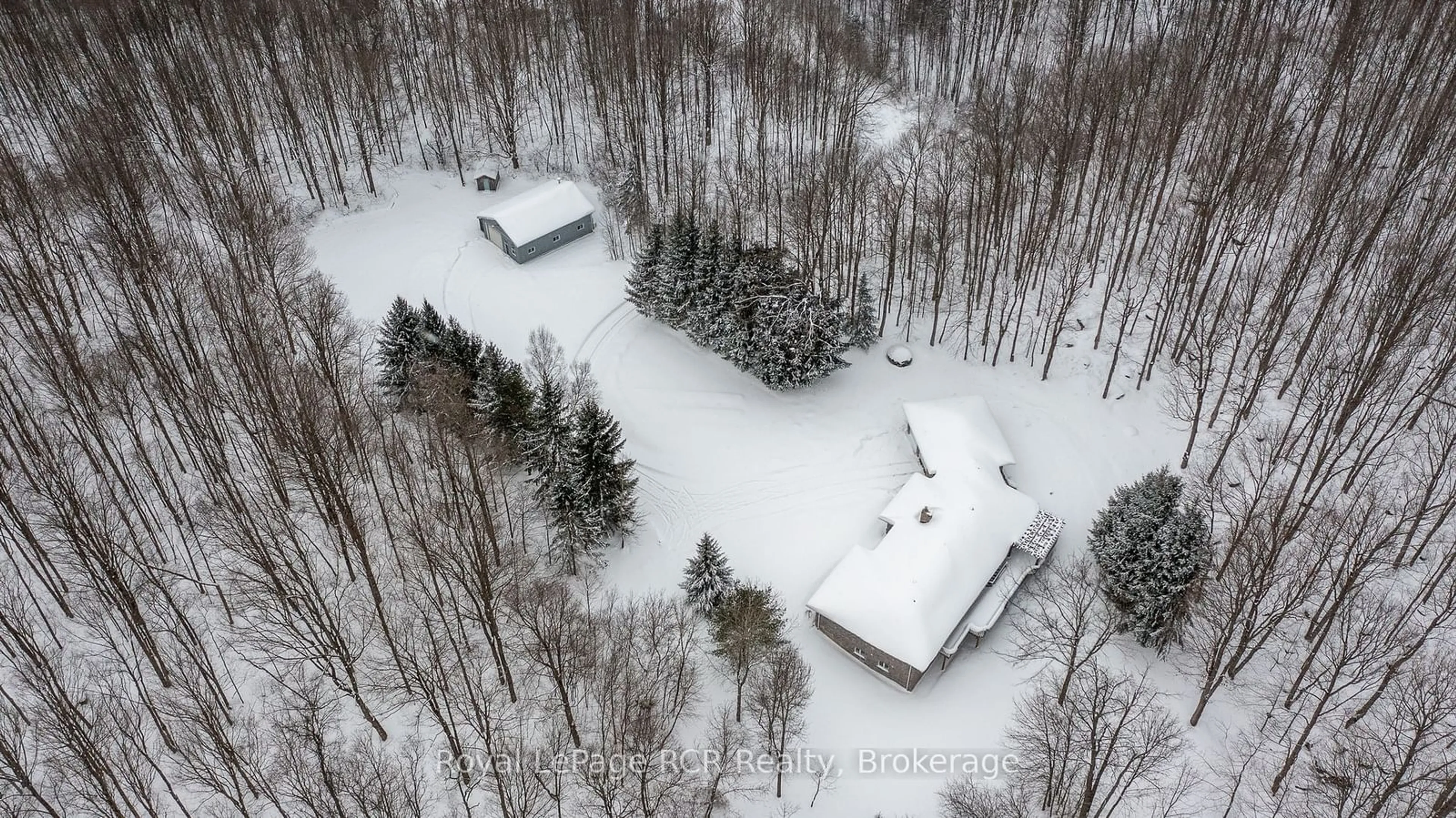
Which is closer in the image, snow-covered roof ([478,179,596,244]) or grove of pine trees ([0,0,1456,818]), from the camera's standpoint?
grove of pine trees ([0,0,1456,818])

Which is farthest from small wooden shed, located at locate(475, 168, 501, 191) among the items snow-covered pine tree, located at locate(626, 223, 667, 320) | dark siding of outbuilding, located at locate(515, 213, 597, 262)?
snow-covered pine tree, located at locate(626, 223, 667, 320)

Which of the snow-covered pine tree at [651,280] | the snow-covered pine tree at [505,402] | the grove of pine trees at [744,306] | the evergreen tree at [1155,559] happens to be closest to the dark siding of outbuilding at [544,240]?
the snow-covered pine tree at [651,280]

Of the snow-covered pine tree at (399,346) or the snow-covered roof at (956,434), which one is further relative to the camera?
the snow-covered pine tree at (399,346)

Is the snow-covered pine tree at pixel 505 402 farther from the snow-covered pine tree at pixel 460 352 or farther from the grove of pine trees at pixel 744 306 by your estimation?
the grove of pine trees at pixel 744 306

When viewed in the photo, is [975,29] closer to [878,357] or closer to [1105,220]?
[1105,220]

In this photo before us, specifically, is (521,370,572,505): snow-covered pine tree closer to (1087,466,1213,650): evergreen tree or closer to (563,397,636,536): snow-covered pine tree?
(563,397,636,536): snow-covered pine tree

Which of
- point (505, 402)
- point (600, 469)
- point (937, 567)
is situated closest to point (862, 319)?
point (937, 567)

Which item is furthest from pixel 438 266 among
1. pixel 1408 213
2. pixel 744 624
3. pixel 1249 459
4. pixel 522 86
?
pixel 1408 213
